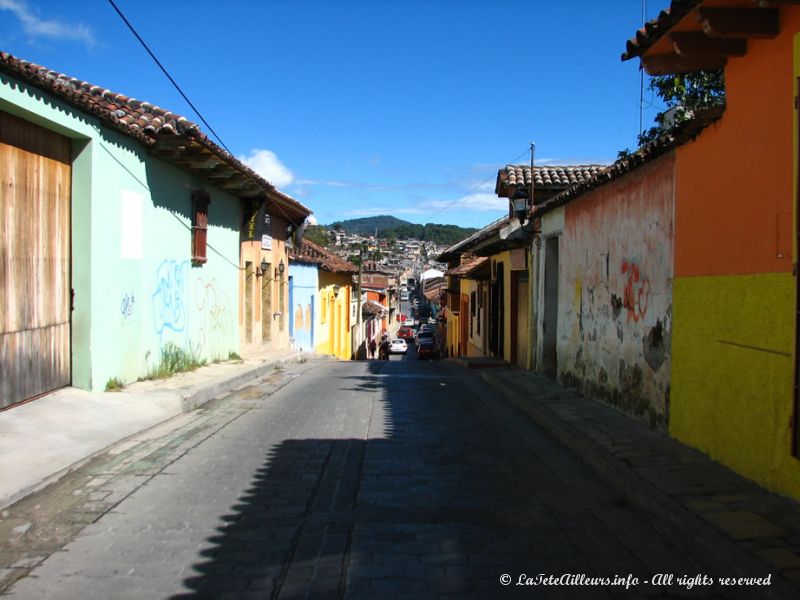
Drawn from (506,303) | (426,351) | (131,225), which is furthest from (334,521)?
(426,351)

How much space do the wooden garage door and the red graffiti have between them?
281 inches

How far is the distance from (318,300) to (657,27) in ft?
82.4

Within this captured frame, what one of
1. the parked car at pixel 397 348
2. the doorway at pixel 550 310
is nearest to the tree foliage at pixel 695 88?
the doorway at pixel 550 310

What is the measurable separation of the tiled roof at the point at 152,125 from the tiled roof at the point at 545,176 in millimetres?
6595

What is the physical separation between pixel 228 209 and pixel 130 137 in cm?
619

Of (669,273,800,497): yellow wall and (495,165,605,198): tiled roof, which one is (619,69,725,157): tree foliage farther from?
(669,273,800,497): yellow wall

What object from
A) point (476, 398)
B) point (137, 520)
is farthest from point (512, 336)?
point (137, 520)

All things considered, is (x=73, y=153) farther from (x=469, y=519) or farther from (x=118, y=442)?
(x=469, y=519)

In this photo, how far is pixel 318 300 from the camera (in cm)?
3053

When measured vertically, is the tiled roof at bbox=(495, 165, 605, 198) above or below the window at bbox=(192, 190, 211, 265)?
above

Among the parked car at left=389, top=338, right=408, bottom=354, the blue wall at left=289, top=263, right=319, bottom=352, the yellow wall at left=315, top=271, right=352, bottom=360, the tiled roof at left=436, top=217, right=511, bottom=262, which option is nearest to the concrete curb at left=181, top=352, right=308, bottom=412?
the tiled roof at left=436, top=217, right=511, bottom=262

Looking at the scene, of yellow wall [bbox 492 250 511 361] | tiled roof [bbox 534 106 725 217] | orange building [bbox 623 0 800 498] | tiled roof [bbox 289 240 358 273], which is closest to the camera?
orange building [bbox 623 0 800 498]

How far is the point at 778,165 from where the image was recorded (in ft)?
17.8

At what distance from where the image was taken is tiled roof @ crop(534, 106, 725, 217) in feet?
21.7
